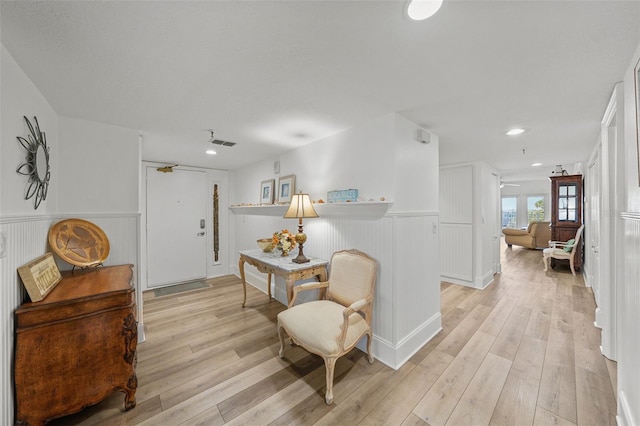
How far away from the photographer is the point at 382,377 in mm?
1978

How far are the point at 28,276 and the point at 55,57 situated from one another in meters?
1.26

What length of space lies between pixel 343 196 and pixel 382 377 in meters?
1.62

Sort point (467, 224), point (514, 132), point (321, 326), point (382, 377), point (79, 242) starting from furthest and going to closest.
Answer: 1. point (467, 224)
2. point (514, 132)
3. point (79, 242)
4. point (382, 377)
5. point (321, 326)

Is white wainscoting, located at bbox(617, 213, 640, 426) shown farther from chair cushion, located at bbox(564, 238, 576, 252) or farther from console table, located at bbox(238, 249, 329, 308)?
chair cushion, located at bbox(564, 238, 576, 252)

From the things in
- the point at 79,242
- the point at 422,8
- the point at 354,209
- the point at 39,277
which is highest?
the point at 422,8

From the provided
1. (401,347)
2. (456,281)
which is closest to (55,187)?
(401,347)

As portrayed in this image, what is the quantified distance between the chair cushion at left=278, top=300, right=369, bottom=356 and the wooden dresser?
3.74 feet

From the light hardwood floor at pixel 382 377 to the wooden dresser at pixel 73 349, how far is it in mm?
285

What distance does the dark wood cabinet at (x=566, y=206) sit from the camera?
5.04 meters

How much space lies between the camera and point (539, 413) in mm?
1613

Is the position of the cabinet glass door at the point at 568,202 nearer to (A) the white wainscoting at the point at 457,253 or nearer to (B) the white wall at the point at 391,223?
(A) the white wainscoting at the point at 457,253

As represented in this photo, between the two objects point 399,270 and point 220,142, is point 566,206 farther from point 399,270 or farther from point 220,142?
point 220,142

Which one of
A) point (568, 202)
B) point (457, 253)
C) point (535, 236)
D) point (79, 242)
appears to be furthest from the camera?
point (535, 236)

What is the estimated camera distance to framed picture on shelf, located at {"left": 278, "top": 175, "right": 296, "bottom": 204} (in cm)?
330
